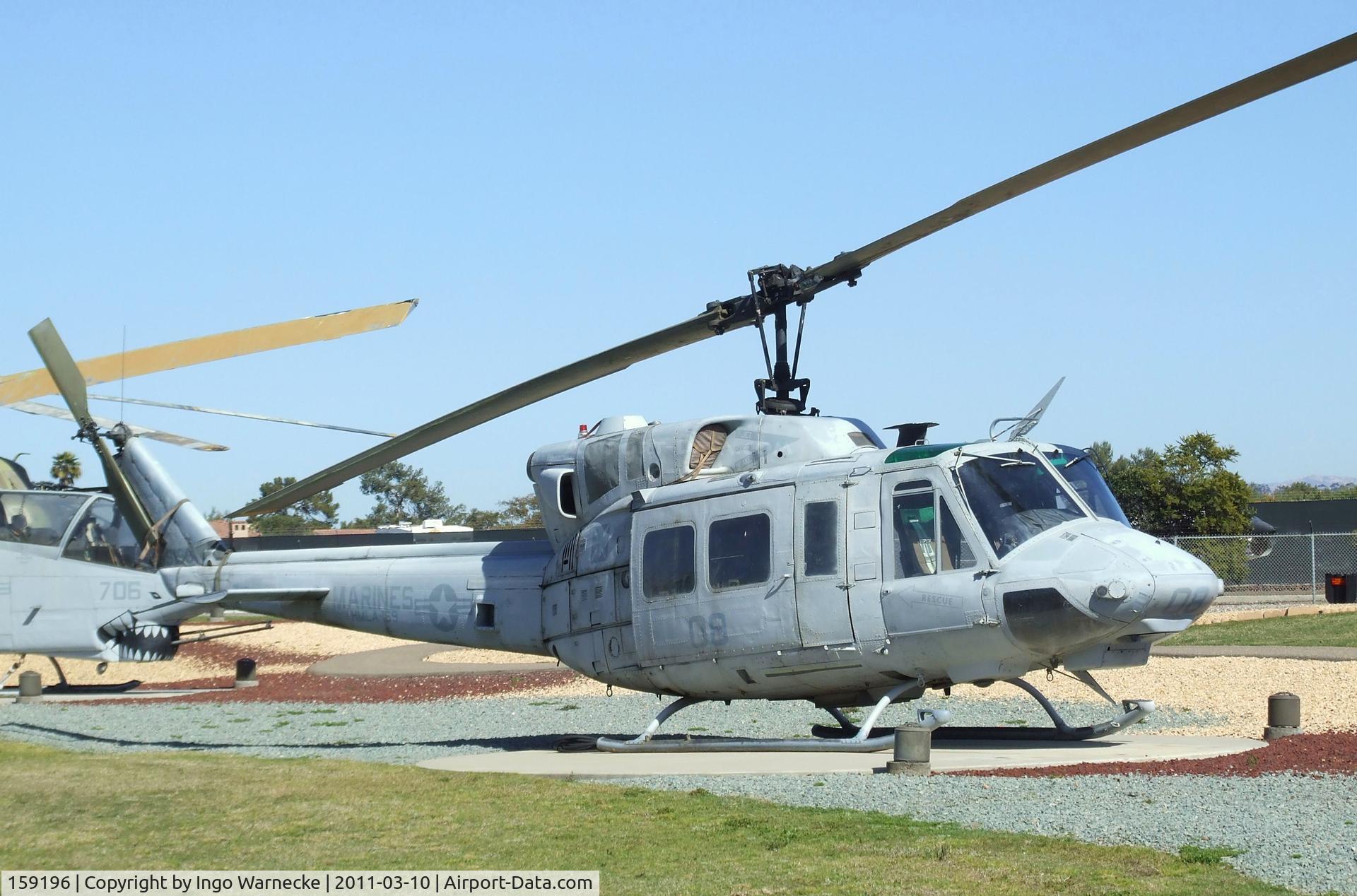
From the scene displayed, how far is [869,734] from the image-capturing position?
39.5 ft

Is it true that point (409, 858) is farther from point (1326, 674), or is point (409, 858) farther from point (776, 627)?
point (1326, 674)

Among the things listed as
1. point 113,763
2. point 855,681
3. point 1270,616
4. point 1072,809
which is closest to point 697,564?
point 855,681

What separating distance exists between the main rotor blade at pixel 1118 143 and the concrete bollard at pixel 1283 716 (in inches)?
234

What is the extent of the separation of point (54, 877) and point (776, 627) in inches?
238

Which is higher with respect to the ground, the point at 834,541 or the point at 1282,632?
the point at 834,541

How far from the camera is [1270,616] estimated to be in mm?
29797

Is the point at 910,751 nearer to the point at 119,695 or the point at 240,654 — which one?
the point at 119,695

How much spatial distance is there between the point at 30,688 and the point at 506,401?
44.5 feet

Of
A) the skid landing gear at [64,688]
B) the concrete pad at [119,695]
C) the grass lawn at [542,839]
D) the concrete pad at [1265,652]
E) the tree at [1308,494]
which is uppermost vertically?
the tree at [1308,494]

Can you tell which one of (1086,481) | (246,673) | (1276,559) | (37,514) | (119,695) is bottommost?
(119,695)

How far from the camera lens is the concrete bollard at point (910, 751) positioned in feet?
34.7

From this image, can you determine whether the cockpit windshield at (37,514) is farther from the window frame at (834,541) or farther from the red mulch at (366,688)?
the window frame at (834,541)

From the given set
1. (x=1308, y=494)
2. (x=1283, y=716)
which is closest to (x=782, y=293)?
(x=1283, y=716)

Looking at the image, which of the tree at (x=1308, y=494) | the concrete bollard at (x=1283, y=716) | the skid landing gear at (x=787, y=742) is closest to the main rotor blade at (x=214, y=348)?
the skid landing gear at (x=787, y=742)
